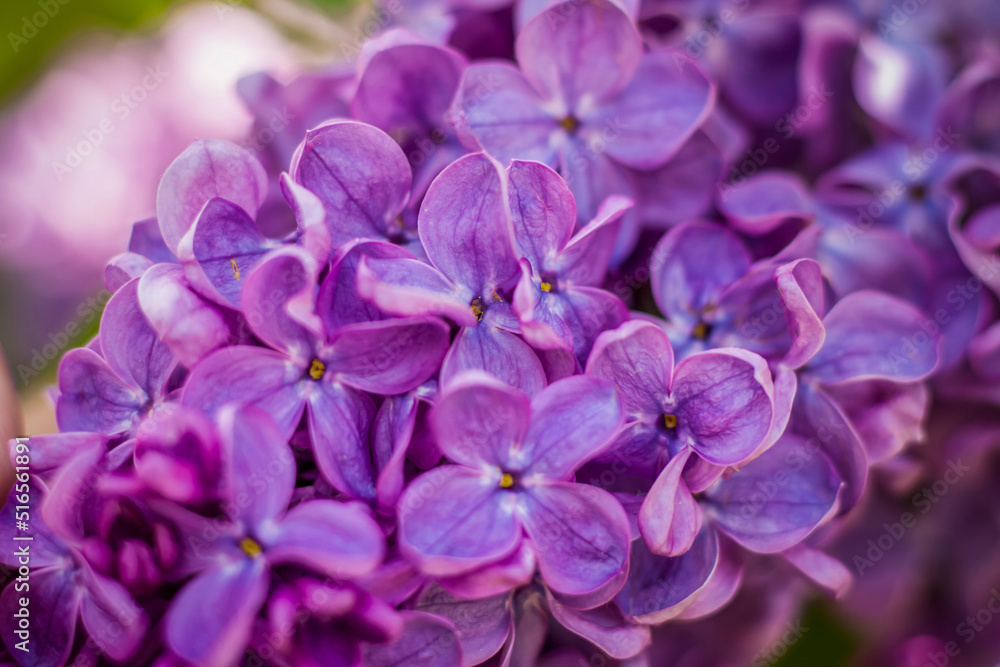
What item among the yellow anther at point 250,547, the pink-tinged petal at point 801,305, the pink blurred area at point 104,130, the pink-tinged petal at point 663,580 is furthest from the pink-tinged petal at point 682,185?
the pink blurred area at point 104,130

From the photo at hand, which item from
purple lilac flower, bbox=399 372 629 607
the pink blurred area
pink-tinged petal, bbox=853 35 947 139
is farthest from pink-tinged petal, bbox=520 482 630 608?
the pink blurred area

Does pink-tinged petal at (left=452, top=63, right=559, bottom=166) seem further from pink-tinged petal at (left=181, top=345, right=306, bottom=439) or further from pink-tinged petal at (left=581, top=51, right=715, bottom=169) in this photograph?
pink-tinged petal at (left=181, top=345, right=306, bottom=439)

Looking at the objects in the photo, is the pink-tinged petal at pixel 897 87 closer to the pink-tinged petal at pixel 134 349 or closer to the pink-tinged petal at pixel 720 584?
the pink-tinged petal at pixel 720 584

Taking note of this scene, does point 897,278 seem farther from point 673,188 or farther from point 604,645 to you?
point 604,645

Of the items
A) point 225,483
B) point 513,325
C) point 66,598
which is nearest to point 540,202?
point 513,325

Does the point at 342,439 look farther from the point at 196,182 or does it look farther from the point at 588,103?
the point at 588,103
